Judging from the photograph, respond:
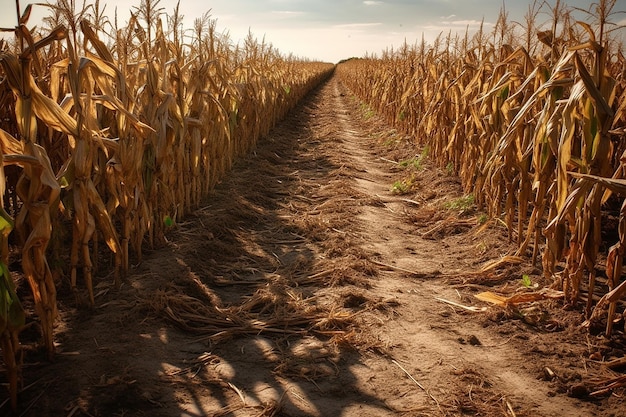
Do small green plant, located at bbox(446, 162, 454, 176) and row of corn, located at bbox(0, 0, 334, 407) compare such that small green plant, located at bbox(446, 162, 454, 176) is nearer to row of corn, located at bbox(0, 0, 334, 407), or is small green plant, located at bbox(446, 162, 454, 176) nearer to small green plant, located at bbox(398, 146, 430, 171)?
small green plant, located at bbox(398, 146, 430, 171)

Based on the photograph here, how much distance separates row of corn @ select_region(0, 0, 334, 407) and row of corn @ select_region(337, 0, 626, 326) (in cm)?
281

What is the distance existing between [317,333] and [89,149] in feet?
6.05

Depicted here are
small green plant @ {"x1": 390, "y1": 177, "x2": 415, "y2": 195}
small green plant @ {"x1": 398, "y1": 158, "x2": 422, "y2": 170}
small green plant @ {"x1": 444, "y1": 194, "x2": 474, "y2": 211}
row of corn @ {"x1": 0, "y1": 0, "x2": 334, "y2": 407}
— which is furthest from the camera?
small green plant @ {"x1": 398, "y1": 158, "x2": 422, "y2": 170}

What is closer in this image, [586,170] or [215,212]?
[586,170]

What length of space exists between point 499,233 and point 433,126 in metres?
3.36

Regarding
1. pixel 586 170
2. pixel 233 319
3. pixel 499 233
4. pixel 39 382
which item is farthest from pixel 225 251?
pixel 586 170

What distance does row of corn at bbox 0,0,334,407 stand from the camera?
100.0 inches

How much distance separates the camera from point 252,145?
31.1 ft

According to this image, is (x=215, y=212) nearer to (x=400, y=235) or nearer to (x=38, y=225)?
(x=400, y=235)

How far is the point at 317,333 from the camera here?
335 cm

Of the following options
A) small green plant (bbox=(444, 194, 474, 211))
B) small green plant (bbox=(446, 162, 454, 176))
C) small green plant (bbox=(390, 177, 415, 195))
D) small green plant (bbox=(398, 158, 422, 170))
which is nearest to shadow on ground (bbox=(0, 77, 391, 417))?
small green plant (bbox=(444, 194, 474, 211))

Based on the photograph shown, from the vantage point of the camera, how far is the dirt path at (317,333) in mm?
2621

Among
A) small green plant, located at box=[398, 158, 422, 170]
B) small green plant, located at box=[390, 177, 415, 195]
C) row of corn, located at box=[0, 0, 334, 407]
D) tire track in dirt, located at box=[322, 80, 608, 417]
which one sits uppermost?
row of corn, located at box=[0, 0, 334, 407]

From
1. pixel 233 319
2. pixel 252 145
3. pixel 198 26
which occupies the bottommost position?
pixel 233 319
